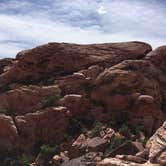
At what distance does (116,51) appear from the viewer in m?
49.6

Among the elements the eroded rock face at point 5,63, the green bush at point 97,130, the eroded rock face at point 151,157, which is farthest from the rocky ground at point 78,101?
the eroded rock face at point 151,157

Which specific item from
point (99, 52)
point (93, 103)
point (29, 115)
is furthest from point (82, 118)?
point (99, 52)

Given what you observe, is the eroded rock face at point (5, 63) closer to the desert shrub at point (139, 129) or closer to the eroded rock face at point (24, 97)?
the eroded rock face at point (24, 97)

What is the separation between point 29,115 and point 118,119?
7712 mm

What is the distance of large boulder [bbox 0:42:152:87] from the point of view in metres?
48.8

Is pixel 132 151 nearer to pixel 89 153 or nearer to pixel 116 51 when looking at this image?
pixel 89 153

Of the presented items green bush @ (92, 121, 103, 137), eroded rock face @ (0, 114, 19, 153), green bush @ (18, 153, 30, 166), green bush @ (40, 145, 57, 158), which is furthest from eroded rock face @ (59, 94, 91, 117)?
green bush @ (18, 153, 30, 166)

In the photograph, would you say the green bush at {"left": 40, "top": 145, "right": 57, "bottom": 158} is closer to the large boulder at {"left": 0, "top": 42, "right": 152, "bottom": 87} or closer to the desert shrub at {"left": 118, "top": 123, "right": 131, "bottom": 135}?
the desert shrub at {"left": 118, "top": 123, "right": 131, "bottom": 135}

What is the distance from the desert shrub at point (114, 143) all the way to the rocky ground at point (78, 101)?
3.0 inches

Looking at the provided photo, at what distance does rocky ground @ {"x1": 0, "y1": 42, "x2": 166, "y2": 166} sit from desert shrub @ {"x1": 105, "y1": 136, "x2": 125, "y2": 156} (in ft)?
0.25

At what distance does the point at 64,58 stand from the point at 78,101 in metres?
6.34

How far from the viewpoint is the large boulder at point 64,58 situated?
48781mm

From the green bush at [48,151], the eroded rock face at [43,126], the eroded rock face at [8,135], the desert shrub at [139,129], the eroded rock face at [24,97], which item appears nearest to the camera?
the green bush at [48,151]

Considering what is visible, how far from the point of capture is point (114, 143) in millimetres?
37531
